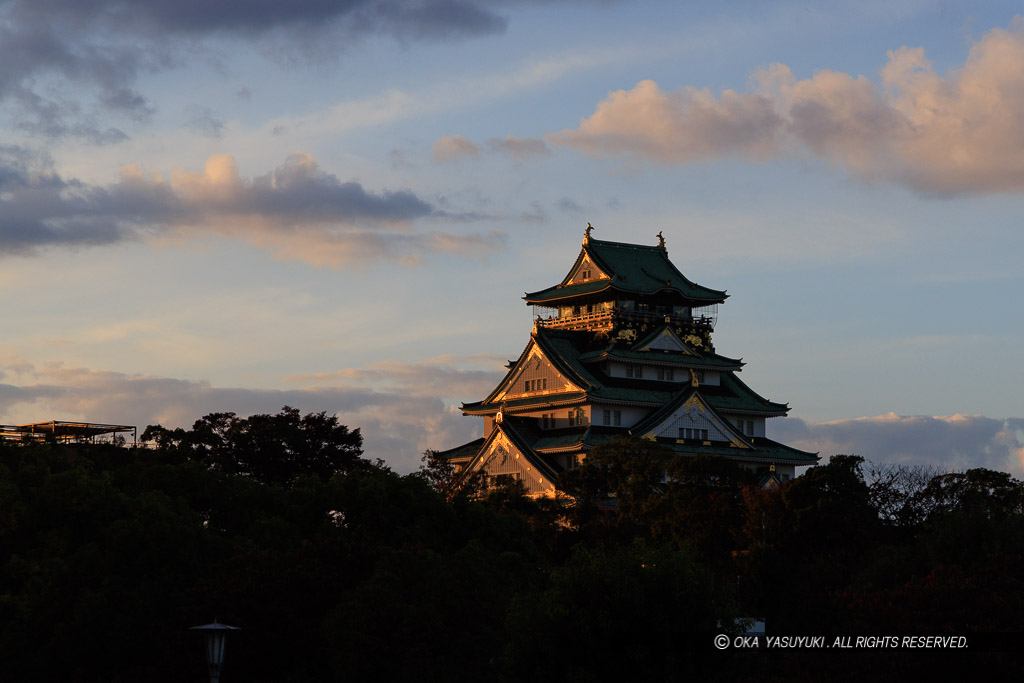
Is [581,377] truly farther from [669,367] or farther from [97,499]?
[97,499]

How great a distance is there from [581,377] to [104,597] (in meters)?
48.4

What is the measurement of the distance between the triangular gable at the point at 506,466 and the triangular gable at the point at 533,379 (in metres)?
4.27

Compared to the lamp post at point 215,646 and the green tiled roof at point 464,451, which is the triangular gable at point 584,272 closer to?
the green tiled roof at point 464,451

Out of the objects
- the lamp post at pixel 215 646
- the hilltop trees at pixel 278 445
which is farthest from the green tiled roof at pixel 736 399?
the lamp post at pixel 215 646

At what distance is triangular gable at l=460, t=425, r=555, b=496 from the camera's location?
7888 cm

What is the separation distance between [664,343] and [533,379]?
8.82 metres

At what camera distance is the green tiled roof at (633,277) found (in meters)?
89.3

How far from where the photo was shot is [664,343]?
291ft

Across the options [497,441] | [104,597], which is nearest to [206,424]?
[497,441]

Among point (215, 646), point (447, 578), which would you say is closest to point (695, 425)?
point (447, 578)

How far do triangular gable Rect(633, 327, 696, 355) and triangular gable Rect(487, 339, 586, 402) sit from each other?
5.51 m

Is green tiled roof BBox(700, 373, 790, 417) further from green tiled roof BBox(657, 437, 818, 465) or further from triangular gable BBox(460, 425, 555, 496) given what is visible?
triangular gable BBox(460, 425, 555, 496)

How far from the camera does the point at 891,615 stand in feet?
105

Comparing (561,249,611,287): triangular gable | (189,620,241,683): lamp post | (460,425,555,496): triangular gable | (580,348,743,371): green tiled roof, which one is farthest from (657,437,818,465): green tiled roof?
(189,620,241,683): lamp post
